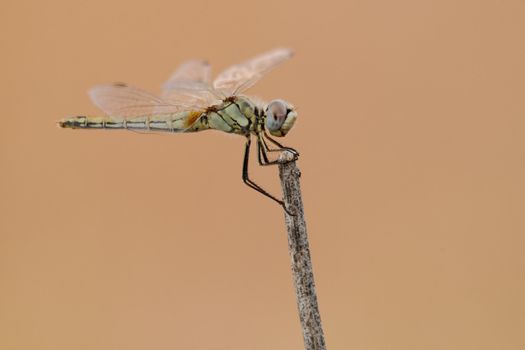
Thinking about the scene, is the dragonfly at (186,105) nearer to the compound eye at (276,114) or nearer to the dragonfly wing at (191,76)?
the dragonfly wing at (191,76)

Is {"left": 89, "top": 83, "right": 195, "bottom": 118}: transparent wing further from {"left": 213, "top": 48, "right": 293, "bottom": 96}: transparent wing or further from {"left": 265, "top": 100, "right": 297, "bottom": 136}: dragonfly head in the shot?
{"left": 265, "top": 100, "right": 297, "bottom": 136}: dragonfly head

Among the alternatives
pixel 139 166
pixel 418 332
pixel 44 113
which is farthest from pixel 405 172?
pixel 44 113

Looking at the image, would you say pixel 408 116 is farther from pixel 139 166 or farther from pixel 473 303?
pixel 139 166

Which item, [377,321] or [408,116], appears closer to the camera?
[377,321]

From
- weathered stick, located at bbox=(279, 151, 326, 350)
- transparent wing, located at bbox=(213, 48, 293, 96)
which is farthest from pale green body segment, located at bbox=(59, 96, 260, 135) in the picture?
weathered stick, located at bbox=(279, 151, 326, 350)

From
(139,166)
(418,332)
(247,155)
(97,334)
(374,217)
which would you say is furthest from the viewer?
(139,166)

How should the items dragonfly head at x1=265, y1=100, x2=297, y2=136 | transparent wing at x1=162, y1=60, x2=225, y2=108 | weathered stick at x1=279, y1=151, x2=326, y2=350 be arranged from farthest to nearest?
transparent wing at x1=162, y1=60, x2=225, y2=108 → dragonfly head at x1=265, y1=100, x2=297, y2=136 → weathered stick at x1=279, y1=151, x2=326, y2=350
